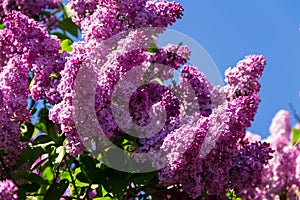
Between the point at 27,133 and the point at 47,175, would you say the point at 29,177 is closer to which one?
the point at 27,133

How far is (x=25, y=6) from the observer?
175 inches

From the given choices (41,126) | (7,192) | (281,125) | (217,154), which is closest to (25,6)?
(41,126)

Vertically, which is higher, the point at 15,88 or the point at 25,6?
the point at 25,6

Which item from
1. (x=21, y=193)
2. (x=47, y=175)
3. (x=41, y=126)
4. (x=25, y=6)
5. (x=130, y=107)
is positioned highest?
(x=25, y=6)

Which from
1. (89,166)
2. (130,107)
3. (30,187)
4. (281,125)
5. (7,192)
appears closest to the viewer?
(7,192)

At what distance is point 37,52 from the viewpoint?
320 cm

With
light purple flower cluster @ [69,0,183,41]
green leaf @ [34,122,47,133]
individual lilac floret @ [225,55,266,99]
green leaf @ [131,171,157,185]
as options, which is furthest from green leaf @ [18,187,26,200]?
individual lilac floret @ [225,55,266,99]

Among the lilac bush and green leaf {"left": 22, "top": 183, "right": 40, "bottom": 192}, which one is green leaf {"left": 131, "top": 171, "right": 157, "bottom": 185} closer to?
the lilac bush

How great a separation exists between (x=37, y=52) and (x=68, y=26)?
1474 mm

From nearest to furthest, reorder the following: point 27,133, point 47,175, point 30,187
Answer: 1. point 30,187
2. point 27,133
3. point 47,175

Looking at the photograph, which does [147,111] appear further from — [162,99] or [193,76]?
[193,76]

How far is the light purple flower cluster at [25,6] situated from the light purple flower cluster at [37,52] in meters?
1.05

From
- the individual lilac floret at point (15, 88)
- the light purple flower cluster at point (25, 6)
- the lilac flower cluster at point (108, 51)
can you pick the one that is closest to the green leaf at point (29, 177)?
the individual lilac floret at point (15, 88)

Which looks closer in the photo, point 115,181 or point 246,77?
point 115,181
